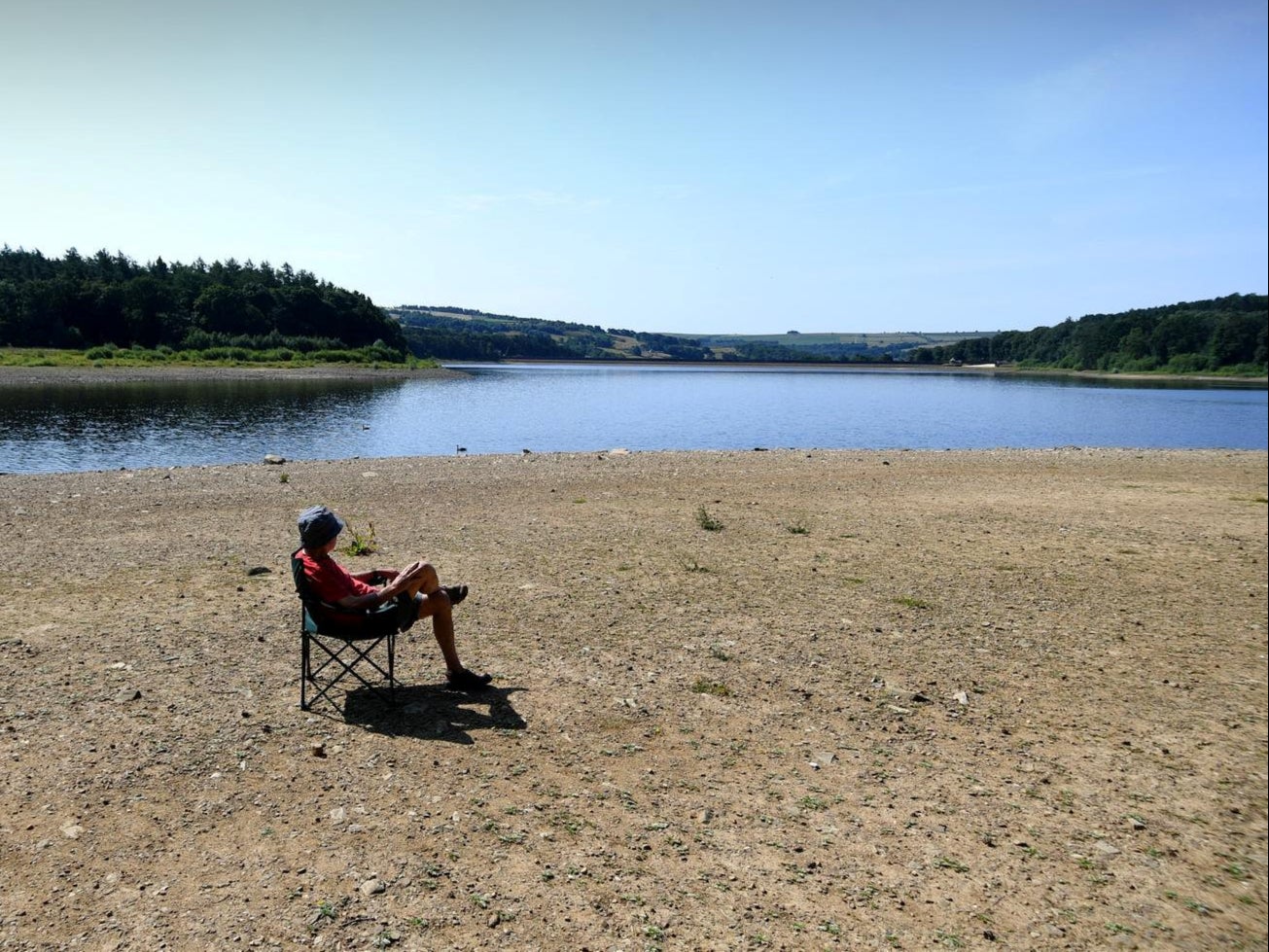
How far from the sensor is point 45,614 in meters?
8.16

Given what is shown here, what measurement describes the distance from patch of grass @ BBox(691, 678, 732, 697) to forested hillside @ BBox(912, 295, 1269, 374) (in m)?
4.07

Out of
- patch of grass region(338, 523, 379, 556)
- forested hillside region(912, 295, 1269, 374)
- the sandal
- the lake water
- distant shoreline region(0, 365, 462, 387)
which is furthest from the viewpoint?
distant shoreline region(0, 365, 462, 387)

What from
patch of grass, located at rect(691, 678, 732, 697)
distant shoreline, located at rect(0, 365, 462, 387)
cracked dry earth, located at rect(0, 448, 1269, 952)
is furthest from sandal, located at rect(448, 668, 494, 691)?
distant shoreline, located at rect(0, 365, 462, 387)

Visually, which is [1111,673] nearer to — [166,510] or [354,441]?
[166,510]

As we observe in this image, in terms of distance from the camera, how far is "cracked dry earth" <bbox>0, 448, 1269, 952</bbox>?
3906mm

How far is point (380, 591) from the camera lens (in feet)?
19.6

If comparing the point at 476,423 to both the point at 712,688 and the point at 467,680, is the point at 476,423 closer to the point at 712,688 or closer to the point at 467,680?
the point at 467,680

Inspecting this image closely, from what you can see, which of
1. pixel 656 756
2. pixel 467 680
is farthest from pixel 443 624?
pixel 656 756

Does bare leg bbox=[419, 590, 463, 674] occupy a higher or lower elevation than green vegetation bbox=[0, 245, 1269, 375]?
lower

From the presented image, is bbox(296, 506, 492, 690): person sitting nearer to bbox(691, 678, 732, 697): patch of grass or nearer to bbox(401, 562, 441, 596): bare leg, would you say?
bbox(401, 562, 441, 596): bare leg

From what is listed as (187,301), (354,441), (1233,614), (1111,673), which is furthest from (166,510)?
(187,301)

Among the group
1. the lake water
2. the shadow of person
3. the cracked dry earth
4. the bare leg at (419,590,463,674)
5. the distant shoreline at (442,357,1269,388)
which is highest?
the distant shoreline at (442,357,1269,388)

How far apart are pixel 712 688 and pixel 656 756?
3.97ft

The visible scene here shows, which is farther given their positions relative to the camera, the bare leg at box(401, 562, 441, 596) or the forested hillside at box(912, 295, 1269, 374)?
the bare leg at box(401, 562, 441, 596)
